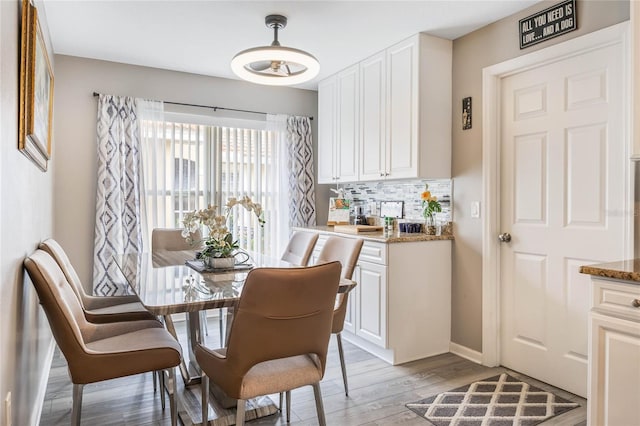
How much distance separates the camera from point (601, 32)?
2.36 m

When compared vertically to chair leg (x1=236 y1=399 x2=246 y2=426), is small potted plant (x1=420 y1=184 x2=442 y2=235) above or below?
above

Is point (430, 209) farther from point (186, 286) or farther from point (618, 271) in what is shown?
point (186, 286)

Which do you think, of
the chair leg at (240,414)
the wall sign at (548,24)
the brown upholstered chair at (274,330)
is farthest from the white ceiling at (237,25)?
the chair leg at (240,414)

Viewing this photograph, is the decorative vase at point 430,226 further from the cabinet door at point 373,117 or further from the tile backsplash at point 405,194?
the cabinet door at point 373,117

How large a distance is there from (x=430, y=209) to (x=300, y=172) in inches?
69.4

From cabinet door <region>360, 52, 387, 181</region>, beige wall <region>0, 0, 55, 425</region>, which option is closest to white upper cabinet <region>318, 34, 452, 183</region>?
cabinet door <region>360, 52, 387, 181</region>

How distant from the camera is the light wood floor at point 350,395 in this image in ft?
7.52

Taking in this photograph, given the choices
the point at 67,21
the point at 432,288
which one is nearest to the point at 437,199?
the point at 432,288

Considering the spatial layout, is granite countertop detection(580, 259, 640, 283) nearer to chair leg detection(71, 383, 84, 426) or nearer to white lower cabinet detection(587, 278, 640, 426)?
white lower cabinet detection(587, 278, 640, 426)

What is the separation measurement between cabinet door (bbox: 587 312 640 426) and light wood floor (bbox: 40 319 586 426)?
1.82ft

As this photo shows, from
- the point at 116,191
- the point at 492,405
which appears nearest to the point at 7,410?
the point at 492,405

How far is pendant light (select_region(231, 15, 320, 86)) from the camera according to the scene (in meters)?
2.43

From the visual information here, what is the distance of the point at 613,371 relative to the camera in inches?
69.0

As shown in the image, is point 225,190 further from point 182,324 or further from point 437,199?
point 437,199
